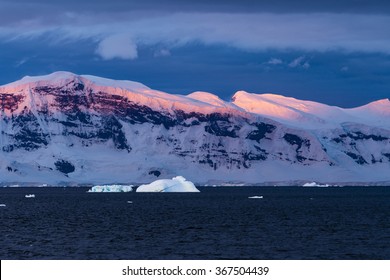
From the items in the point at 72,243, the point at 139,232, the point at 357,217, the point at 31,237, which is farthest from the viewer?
the point at 357,217

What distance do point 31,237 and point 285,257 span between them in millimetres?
26545

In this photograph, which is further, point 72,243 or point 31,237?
point 31,237

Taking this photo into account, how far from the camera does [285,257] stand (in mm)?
67250

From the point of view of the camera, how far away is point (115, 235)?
3413 inches

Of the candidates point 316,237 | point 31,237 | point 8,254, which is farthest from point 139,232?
point 8,254

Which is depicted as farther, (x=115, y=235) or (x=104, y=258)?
(x=115, y=235)

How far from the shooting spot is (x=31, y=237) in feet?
274

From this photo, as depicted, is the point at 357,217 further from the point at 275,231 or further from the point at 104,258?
the point at 104,258

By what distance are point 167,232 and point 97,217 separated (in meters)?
29.9
